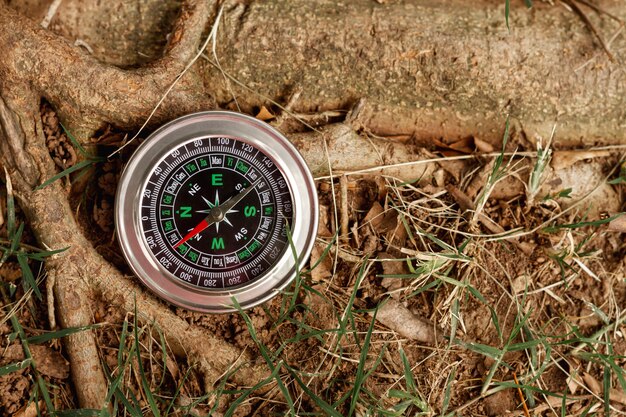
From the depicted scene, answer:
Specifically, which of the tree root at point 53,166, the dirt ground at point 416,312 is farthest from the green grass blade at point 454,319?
the tree root at point 53,166

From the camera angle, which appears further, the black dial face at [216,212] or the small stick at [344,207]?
the small stick at [344,207]

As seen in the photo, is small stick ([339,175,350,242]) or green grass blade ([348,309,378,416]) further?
small stick ([339,175,350,242])

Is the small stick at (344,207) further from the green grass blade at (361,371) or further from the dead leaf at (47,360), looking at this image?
the dead leaf at (47,360)

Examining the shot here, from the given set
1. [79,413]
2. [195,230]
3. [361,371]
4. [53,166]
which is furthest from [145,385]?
[53,166]

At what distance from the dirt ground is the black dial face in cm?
18

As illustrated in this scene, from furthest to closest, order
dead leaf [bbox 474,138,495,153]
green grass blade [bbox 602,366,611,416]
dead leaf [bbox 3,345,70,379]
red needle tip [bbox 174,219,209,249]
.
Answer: dead leaf [bbox 474,138,495,153] < green grass blade [bbox 602,366,611,416] < dead leaf [bbox 3,345,70,379] < red needle tip [bbox 174,219,209,249]

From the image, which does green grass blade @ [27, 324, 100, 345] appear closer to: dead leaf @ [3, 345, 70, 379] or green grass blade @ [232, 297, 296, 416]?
dead leaf @ [3, 345, 70, 379]

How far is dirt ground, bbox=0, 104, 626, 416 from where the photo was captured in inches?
83.9

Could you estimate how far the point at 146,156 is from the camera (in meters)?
1.99

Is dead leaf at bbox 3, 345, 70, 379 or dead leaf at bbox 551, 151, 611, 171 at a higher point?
dead leaf at bbox 551, 151, 611, 171

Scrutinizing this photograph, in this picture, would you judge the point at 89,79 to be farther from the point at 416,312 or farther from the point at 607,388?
the point at 607,388

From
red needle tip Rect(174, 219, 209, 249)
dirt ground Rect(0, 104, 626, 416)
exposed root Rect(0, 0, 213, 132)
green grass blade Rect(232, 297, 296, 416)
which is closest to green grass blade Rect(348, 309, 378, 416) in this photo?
dirt ground Rect(0, 104, 626, 416)

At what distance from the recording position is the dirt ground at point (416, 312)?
2131mm

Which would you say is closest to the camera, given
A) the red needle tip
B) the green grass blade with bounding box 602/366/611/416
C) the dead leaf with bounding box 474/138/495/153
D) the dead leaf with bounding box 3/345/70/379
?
the red needle tip
